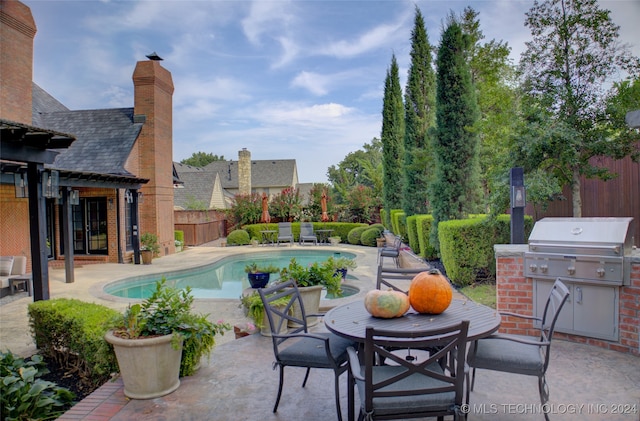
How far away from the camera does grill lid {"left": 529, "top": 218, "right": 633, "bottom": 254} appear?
3.89 meters

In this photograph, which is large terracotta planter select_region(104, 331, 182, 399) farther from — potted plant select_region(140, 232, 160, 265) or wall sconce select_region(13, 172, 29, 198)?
potted plant select_region(140, 232, 160, 265)

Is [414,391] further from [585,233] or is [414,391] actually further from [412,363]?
[585,233]

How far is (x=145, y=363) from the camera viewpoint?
10.0ft

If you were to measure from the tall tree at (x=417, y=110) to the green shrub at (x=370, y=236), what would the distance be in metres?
3.59

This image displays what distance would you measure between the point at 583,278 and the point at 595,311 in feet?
1.15

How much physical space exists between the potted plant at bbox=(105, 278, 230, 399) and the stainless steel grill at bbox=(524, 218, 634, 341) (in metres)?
3.39

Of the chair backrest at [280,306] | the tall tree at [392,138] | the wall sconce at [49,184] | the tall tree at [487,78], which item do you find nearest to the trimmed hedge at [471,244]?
the tall tree at [487,78]

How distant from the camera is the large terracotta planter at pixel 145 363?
3.03m

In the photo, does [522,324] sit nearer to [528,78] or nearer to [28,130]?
[528,78]

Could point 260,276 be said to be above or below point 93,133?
below

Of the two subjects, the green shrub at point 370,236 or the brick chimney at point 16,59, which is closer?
the brick chimney at point 16,59

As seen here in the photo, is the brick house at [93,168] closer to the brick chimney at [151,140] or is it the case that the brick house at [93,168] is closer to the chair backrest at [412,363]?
the brick chimney at [151,140]

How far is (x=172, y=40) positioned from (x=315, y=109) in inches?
570

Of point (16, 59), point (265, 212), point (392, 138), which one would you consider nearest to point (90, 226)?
point (16, 59)
